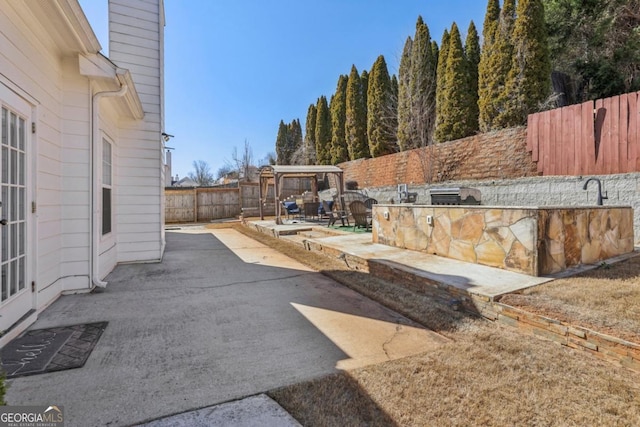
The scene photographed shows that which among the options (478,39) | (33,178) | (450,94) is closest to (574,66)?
(478,39)

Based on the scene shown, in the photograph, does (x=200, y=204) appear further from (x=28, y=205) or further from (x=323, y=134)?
(x=28, y=205)

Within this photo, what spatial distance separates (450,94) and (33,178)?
40.7ft

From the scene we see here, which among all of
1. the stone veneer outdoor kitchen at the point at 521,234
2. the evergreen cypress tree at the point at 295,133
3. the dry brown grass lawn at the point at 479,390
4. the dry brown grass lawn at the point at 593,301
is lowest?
the dry brown grass lawn at the point at 479,390

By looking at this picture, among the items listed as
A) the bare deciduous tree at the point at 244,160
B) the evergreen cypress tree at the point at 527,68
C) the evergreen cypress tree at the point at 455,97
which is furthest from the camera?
the bare deciduous tree at the point at 244,160

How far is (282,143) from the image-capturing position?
101ft

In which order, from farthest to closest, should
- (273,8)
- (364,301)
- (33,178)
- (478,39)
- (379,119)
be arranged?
(379,119), (478,39), (273,8), (364,301), (33,178)

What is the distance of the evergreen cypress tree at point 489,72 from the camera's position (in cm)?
1011

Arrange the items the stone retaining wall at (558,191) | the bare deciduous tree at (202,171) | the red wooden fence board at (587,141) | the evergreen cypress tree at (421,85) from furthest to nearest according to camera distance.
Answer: the bare deciduous tree at (202,171) < the evergreen cypress tree at (421,85) < the red wooden fence board at (587,141) < the stone retaining wall at (558,191)

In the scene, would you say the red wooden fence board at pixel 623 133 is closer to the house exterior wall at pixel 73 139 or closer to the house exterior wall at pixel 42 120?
the house exterior wall at pixel 73 139

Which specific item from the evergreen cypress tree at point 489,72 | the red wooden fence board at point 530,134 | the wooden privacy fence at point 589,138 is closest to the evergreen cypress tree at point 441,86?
the evergreen cypress tree at point 489,72

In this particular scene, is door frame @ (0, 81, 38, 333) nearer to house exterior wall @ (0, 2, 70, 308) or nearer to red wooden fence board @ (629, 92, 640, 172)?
house exterior wall @ (0, 2, 70, 308)

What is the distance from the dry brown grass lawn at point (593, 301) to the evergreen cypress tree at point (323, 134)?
18.4 meters

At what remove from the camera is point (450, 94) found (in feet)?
39.0

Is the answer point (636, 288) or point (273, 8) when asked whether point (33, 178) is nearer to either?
point (636, 288)
